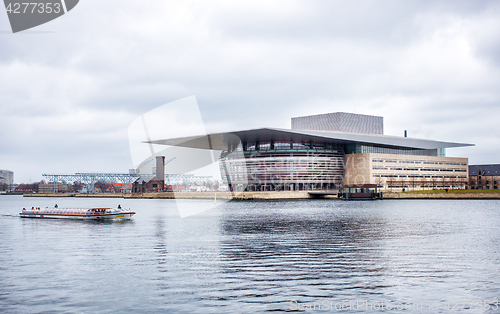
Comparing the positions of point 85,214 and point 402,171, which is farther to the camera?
point 402,171

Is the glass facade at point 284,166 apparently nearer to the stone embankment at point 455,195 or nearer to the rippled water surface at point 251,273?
the stone embankment at point 455,195

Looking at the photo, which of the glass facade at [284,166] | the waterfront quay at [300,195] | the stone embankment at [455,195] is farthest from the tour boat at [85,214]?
the glass facade at [284,166]

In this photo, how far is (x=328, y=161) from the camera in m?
101

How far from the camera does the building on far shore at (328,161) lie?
97.1m

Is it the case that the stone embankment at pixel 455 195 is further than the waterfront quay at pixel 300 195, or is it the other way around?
the waterfront quay at pixel 300 195

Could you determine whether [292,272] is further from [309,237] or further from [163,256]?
[309,237]

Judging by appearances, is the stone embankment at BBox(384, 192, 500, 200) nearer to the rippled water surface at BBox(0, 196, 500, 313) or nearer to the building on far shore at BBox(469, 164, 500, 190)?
the building on far shore at BBox(469, 164, 500, 190)

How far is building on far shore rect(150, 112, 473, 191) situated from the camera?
97125 millimetres

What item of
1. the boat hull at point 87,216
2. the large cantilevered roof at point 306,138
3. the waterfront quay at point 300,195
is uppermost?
the large cantilevered roof at point 306,138

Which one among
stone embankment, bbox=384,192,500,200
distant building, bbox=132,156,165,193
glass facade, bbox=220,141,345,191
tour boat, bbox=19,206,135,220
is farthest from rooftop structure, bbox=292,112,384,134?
tour boat, bbox=19,206,135,220

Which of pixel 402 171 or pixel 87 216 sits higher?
pixel 402 171

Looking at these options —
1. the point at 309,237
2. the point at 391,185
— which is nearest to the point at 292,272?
the point at 309,237

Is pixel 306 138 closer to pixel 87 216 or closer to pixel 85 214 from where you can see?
pixel 85 214

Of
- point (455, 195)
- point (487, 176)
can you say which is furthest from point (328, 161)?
point (487, 176)
